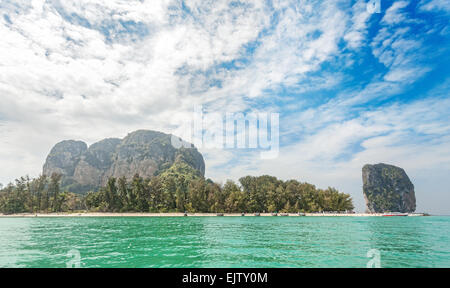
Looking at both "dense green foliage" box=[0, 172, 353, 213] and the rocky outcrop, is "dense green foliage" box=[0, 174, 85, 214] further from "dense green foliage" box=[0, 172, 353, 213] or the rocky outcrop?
the rocky outcrop

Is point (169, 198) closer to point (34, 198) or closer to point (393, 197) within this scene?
point (34, 198)

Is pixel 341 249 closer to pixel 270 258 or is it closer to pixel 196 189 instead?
pixel 270 258

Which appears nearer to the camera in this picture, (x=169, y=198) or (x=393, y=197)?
(x=169, y=198)

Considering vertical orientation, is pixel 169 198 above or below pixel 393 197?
above

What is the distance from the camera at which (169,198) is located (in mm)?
109188

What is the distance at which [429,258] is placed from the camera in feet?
53.6

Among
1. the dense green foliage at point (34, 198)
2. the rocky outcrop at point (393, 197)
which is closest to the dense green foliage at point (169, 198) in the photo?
the dense green foliage at point (34, 198)

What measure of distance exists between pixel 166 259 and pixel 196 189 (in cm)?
9465

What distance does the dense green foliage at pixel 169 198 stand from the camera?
10750 centimetres

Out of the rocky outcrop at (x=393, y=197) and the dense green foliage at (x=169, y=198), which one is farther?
the rocky outcrop at (x=393, y=197)

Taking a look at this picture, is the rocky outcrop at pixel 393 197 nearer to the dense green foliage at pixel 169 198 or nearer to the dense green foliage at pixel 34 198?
the dense green foliage at pixel 169 198

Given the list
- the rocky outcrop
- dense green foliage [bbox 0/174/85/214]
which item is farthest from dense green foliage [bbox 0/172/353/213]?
the rocky outcrop

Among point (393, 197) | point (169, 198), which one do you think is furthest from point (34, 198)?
point (393, 197)
